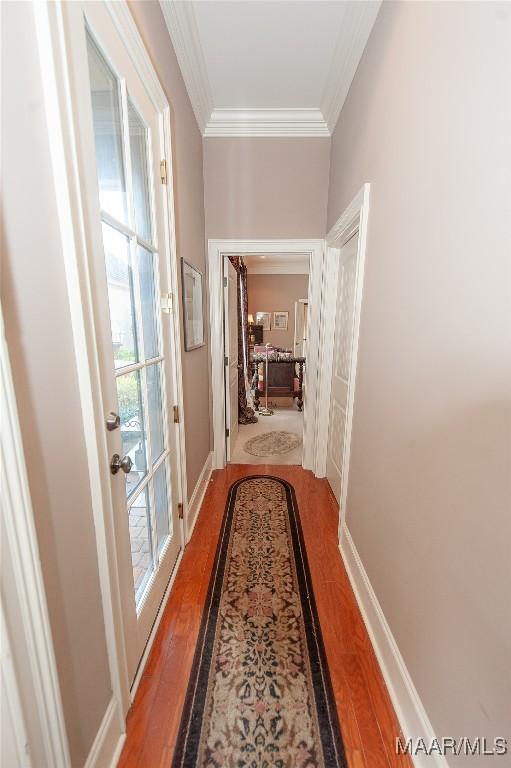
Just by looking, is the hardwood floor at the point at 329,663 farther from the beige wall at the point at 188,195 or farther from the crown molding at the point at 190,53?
the crown molding at the point at 190,53

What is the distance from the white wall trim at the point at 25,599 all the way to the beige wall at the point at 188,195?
1.31 m

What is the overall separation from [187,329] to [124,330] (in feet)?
2.59

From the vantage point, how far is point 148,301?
1352 mm

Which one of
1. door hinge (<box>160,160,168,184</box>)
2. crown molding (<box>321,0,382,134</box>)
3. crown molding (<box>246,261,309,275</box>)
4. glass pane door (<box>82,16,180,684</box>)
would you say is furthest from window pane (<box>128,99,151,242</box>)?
crown molding (<box>246,261,309,275</box>)

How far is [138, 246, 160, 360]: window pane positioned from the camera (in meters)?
1.28

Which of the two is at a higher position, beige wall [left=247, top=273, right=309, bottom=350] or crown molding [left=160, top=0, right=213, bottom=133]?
crown molding [left=160, top=0, right=213, bottom=133]

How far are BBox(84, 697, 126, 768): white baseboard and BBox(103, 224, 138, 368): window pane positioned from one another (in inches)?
43.4

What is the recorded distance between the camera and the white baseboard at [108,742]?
0.86 metres

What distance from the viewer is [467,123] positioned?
794mm

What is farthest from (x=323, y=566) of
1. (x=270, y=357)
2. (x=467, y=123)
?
(x=270, y=357)

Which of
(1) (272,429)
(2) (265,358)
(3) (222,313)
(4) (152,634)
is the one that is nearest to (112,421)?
(4) (152,634)

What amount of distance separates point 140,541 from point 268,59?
2704mm

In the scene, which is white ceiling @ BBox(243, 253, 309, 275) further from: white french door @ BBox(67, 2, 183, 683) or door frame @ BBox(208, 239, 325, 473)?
white french door @ BBox(67, 2, 183, 683)

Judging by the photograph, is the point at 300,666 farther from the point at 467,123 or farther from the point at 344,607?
the point at 467,123
